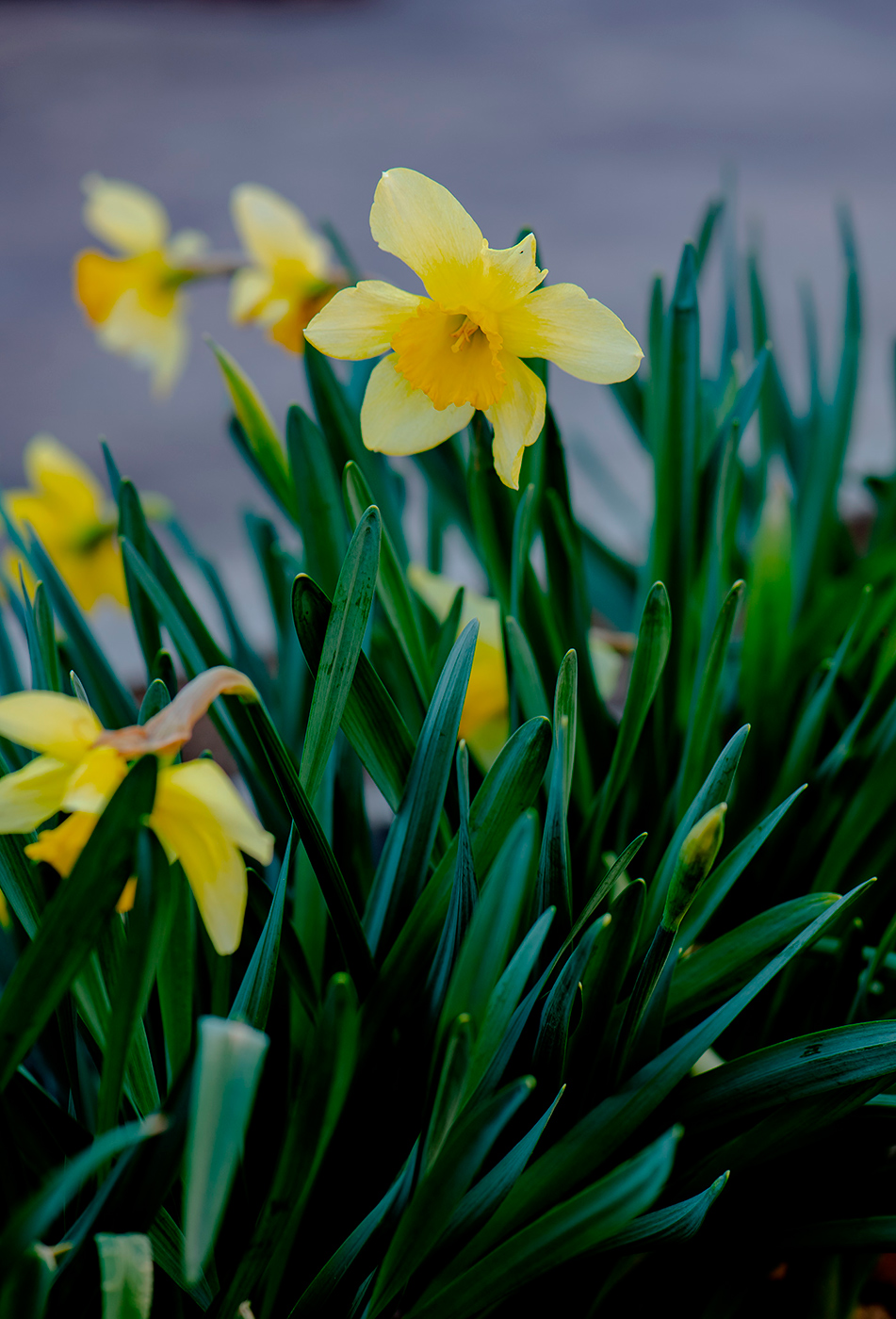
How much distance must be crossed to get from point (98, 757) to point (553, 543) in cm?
22

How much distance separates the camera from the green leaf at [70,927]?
7.7 inches

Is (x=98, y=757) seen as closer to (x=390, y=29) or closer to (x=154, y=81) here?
(x=154, y=81)

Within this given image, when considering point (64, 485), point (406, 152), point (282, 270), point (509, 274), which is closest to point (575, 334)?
point (509, 274)

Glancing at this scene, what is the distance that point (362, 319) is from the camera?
0.25 meters

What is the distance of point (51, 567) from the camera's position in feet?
1.16

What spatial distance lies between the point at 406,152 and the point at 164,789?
2.09 m

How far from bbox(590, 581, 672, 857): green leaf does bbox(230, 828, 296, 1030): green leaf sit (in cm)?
13

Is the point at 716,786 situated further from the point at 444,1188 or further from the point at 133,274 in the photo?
the point at 133,274

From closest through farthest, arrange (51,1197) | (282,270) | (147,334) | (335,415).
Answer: (51,1197), (335,415), (282,270), (147,334)

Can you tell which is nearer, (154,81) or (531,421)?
(531,421)

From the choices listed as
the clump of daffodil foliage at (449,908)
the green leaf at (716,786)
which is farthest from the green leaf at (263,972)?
the green leaf at (716,786)

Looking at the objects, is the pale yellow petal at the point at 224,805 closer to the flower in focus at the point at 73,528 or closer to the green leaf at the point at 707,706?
the green leaf at the point at 707,706

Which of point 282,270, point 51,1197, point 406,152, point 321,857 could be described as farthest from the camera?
point 406,152

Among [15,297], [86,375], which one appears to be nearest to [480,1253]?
[86,375]
